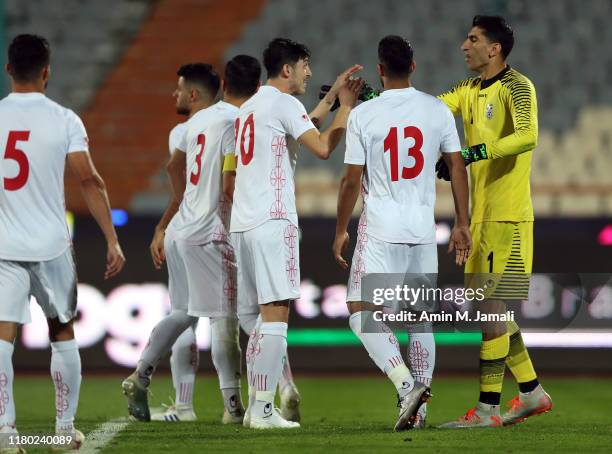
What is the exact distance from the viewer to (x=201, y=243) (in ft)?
26.7

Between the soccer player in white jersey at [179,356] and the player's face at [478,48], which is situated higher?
the player's face at [478,48]

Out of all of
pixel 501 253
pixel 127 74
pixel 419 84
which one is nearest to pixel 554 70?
pixel 419 84

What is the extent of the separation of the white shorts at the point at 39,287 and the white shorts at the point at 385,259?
1.63 m

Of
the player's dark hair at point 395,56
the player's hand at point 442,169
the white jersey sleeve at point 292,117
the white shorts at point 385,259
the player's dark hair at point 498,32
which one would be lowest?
the white shorts at point 385,259

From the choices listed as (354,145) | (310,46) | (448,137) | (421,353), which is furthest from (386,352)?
(310,46)

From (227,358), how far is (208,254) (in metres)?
0.67

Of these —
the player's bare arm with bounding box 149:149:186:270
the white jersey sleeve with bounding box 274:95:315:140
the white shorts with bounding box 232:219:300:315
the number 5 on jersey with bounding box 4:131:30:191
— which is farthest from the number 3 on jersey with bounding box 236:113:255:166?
the number 5 on jersey with bounding box 4:131:30:191

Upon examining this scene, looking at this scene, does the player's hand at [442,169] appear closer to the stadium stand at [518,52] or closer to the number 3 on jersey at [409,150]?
the number 3 on jersey at [409,150]

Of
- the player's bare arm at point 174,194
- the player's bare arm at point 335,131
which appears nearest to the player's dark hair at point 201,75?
the player's bare arm at point 174,194

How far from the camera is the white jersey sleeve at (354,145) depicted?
7.16 m

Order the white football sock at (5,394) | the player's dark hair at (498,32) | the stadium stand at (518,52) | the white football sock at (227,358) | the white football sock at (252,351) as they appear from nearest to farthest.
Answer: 1. the white football sock at (5,394)
2. the white football sock at (252,351)
3. the player's dark hair at (498,32)
4. the white football sock at (227,358)
5. the stadium stand at (518,52)

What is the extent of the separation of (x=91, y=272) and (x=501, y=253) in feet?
18.9

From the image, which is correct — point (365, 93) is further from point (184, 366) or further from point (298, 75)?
point (184, 366)

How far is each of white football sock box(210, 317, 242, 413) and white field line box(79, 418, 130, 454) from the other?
0.65 m
